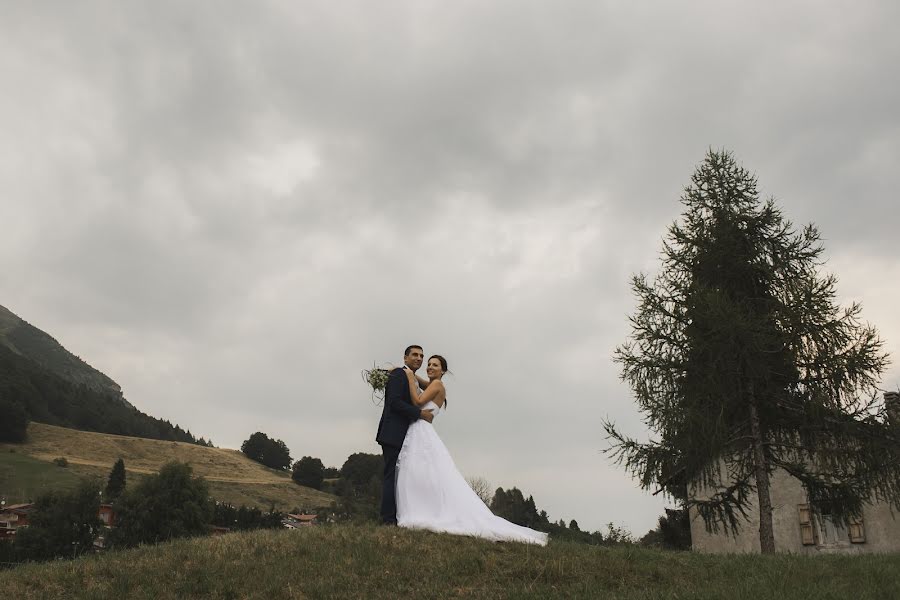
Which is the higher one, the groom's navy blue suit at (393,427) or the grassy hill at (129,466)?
the grassy hill at (129,466)

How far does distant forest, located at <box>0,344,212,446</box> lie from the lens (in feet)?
440

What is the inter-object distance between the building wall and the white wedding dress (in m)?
14.5

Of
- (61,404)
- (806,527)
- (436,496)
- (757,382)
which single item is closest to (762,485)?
(757,382)

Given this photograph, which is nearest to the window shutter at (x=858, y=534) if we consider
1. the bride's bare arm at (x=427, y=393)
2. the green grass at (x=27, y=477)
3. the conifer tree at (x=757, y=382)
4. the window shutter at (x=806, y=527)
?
the window shutter at (x=806, y=527)

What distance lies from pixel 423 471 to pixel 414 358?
1945 millimetres

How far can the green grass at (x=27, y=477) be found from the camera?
3538 inches

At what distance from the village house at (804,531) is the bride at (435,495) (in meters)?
13.4

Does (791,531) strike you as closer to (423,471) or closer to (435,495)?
(435,495)

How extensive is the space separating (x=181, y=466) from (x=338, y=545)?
63.4 metres

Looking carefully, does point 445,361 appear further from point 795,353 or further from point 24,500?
point 24,500

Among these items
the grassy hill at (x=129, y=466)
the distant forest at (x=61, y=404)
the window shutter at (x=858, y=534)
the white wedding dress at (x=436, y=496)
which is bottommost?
the white wedding dress at (x=436, y=496)

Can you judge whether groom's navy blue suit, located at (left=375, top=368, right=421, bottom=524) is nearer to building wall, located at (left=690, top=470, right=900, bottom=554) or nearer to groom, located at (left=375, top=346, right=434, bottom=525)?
groom, located at (left=375, top=346, right=434, bottom=525)

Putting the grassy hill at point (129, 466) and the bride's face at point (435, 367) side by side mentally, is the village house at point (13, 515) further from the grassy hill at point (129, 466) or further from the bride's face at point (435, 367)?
the bride's face at point (435, 367)

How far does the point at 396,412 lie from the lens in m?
11.8
